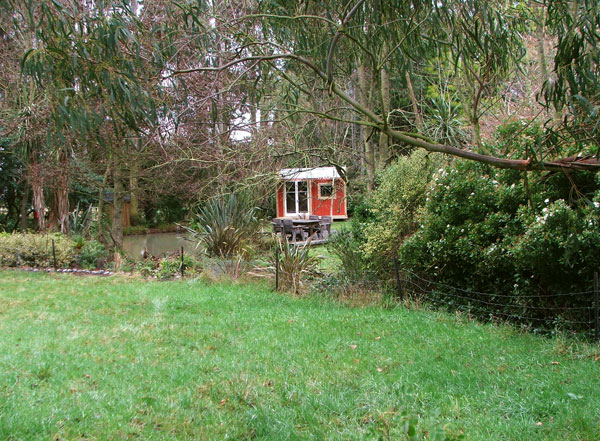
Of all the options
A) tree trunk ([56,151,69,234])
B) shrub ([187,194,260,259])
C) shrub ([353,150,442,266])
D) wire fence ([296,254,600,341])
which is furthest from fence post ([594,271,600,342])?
tree trunk ([56,151,69,234])

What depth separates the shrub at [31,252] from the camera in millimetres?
12641

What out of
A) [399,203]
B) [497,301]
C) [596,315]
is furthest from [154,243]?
[596,315]

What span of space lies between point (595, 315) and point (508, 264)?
128cm

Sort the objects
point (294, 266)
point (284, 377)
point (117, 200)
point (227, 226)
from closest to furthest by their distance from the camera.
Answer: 1. point (284, 377)
2. point (294, 266)
3. point (227, 226)
4. point (117, 200)

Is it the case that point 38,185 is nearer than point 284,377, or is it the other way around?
point 284,377

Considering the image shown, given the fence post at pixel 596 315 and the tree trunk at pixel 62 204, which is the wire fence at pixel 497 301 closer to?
the fence post at pixel 596 315

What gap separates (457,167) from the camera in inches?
300

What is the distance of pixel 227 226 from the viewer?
12.2m

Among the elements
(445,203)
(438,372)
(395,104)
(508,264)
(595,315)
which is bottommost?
(438,372)

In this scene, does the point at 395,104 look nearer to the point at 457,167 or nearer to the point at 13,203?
the point at 457,167

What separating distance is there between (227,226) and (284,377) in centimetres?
791

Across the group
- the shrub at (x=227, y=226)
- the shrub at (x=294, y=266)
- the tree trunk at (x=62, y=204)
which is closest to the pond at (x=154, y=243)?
the tree trunk at (x=62, y=204)

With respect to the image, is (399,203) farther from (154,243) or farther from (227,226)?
(154,243)

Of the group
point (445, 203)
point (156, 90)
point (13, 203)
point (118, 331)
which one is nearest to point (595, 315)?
point (445, 203)
